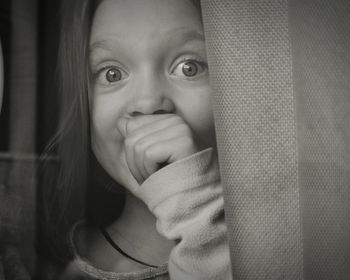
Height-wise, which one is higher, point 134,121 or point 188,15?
point 188,15

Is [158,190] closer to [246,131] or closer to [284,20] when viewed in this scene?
[246,131]

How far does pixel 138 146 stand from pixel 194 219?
0.14 m

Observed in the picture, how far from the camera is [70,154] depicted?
30.0 inches

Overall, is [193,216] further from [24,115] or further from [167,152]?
[24,115]

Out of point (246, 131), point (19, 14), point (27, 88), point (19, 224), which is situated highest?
point (19, 14)

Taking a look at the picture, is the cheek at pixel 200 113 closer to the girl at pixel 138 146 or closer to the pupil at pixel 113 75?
the girl at pixel 138 146

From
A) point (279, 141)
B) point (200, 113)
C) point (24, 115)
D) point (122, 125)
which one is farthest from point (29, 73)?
point (279, 141)

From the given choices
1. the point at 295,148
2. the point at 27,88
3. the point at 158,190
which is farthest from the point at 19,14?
the point at 295,148

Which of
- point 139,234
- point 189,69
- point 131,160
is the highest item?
point 189,69

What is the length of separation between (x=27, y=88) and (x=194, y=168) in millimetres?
325

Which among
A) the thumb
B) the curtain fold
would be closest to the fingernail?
the thumb

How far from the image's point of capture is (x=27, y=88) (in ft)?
2.54

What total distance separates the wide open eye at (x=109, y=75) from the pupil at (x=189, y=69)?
9cm

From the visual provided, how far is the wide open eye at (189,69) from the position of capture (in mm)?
722
